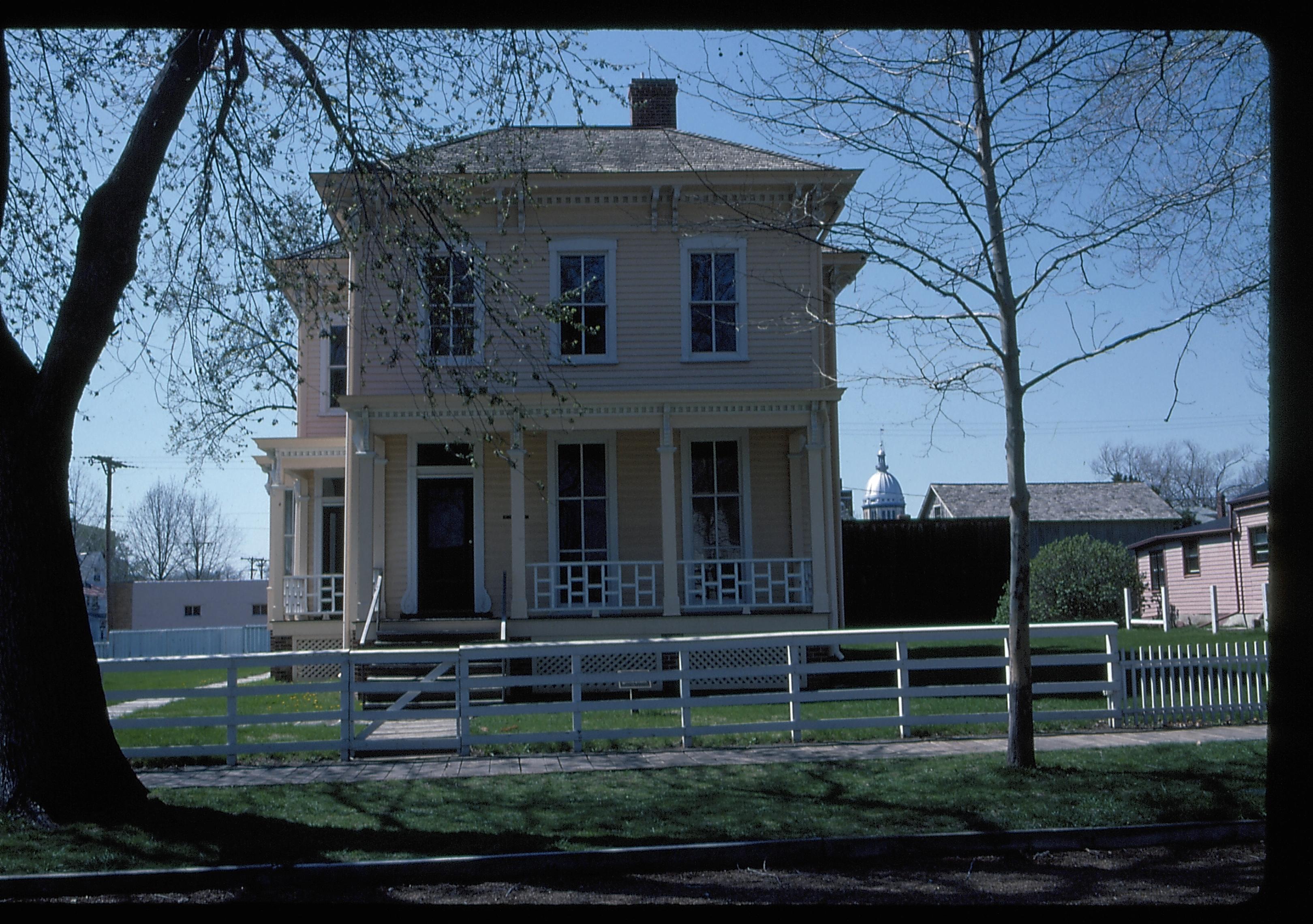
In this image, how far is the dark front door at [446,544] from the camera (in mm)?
18453

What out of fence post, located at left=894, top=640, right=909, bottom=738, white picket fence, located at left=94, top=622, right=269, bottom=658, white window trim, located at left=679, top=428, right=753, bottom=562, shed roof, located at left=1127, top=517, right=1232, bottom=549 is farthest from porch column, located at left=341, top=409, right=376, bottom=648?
shed roof, located at left=1127, top=517, right=1232, bottom=549

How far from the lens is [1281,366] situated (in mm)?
5043

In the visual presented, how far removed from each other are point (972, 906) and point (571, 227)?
14353 mm

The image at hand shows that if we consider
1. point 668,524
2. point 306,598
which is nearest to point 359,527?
point 306,598

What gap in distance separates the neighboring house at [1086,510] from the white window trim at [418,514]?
2722 centimetres

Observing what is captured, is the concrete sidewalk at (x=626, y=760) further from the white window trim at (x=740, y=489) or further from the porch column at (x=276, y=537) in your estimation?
the porch column at (x=276, y=537)

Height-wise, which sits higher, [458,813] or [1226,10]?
[1226,10]

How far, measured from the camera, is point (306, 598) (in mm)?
19391

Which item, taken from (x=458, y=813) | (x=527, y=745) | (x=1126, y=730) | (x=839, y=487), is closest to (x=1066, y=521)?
(x=839, y=487)

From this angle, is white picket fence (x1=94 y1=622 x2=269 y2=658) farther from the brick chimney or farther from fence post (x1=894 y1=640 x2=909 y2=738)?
fence post (x1=894 y1=640 x2=909 y2=738)

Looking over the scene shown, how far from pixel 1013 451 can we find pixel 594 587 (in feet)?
29.4

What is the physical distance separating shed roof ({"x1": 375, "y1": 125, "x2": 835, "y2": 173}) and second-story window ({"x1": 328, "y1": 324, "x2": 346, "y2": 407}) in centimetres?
389

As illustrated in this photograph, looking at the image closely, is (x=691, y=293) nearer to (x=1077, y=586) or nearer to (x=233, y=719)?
(x=233, y=719)

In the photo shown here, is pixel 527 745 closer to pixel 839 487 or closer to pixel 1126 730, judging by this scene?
pixel 1126 730
